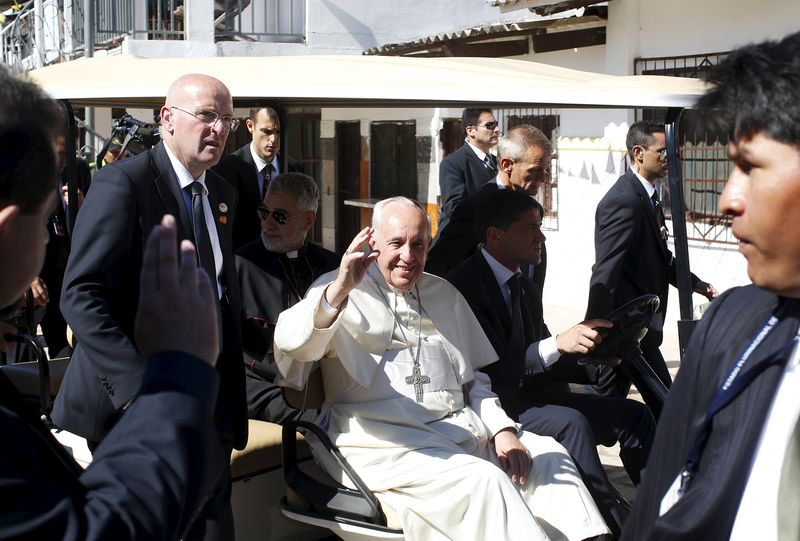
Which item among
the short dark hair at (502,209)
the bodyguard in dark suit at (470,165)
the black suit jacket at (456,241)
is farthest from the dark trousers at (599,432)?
the bodyguard in dark suit at (470,165)

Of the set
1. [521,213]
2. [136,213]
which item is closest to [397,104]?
[521,213]

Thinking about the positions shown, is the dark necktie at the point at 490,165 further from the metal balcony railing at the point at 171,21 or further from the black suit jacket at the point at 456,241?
the metal balcony railing at the point at 171,21

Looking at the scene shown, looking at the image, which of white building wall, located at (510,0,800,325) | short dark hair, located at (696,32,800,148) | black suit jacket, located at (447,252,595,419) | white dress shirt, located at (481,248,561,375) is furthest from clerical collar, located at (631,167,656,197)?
short dark hair, located at (696,32,800,148)

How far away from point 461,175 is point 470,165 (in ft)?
0.33

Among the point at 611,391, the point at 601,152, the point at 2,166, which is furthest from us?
the point at 601,152

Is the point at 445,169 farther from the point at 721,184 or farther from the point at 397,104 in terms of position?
the point at 721,184

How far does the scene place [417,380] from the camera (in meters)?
3.77

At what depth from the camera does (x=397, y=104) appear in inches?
174

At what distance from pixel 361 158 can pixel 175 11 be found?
13.8ft

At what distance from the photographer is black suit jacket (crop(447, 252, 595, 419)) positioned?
14.0 ft

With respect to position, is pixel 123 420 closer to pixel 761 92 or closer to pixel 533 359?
pixel 761 92

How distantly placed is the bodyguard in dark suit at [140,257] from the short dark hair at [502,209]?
51.9 inches

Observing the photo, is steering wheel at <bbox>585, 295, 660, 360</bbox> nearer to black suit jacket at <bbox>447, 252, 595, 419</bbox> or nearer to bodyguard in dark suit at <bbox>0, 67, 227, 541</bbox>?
black suit jacket at <bbox>447, 252, 595, 419</bbox>

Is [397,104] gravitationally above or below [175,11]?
below
